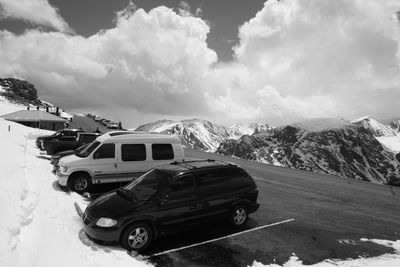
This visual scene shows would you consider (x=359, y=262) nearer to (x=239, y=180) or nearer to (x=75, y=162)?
(x=239, y=180)

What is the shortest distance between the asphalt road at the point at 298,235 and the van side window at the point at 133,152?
499cm

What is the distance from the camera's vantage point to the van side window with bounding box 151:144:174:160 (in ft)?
41.8

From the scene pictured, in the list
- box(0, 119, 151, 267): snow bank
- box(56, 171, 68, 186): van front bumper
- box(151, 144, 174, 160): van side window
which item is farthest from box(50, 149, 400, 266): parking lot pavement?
box(151, 144, 174, 160): van side window

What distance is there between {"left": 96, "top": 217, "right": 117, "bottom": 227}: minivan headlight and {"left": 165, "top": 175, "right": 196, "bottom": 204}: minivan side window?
1.36m

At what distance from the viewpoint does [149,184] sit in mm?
8109

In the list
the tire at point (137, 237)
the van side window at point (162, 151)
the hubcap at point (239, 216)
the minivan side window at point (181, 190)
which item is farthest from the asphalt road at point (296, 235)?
the van side window at point (162, 151)

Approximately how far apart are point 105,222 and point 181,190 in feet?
6.35

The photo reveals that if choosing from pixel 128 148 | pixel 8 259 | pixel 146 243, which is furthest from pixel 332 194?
pixel 8 259

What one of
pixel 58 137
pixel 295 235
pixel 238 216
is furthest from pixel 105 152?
pixel 58 137

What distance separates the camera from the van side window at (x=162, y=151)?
12.7m

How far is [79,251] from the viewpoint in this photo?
6.55 metres

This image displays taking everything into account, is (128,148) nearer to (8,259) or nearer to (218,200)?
(218,200)

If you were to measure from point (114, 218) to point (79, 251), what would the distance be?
0.95m

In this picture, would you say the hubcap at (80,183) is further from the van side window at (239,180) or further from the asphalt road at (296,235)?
the van side window at (239,180)
